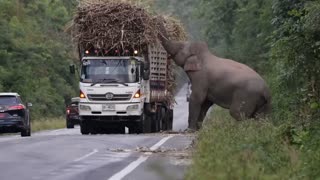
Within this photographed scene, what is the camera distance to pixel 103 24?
25.9 meters

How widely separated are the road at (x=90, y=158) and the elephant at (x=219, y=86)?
5.45 ft

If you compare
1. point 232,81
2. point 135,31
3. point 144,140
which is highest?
point 135,31

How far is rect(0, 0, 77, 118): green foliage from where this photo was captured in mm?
52125

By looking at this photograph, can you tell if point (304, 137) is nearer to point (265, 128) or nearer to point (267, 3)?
Answer: point (265, 128)

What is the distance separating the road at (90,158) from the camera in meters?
13.5

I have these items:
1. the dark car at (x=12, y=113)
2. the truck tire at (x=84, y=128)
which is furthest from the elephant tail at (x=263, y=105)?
the dark car at (x=12, y=113)

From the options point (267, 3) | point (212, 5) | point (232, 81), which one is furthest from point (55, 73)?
point (232, 81)

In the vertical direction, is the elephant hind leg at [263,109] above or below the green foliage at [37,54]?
below

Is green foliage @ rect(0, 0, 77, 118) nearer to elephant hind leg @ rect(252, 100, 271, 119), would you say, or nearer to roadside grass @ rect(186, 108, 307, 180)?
elephant hind leg @ rect(252, 100, 271, 119)

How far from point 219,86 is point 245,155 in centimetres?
1183

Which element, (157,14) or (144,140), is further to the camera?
(157,14)

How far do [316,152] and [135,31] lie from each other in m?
15.2

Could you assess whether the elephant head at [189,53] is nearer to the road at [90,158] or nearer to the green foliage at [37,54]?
the road at [90,158]

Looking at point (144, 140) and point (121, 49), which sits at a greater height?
point (121, 49)
